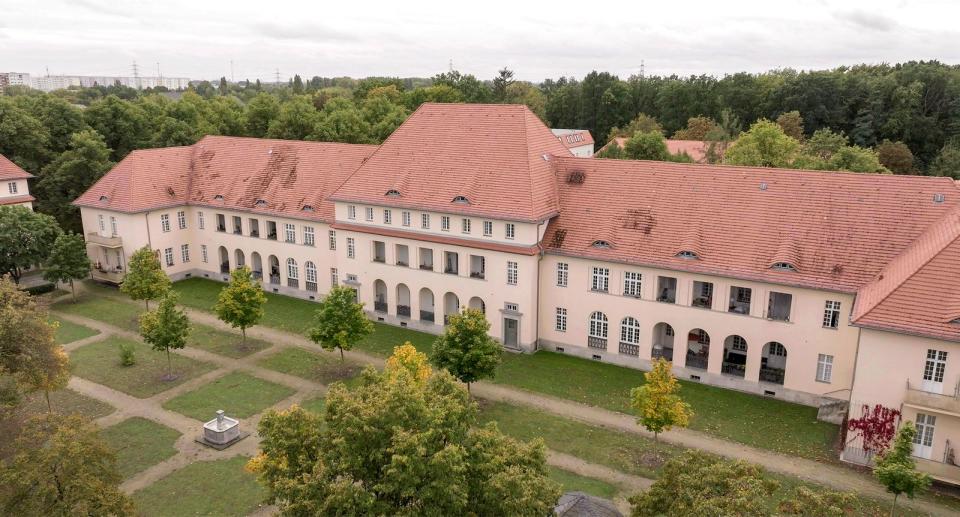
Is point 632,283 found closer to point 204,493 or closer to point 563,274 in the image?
point 563,274

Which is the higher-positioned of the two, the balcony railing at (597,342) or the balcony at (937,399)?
the balcony at (937,399)

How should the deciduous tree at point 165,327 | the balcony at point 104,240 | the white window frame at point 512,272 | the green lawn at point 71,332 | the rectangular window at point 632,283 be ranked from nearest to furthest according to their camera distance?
the deciduous tree at point 165,327 < the rectangular window at point 632,283 < the white window frame at point 512,272 < the green lawn at point 71,332 < the balcony at point 104,240

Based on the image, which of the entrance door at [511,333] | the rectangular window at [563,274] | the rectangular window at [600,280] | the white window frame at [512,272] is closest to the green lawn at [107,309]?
the entrance door at [511,333]

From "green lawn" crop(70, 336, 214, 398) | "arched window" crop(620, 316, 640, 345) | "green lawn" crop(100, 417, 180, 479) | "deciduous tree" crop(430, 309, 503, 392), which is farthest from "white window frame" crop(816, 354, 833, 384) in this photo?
"green lawn" crop(70, 336, 214, 398)

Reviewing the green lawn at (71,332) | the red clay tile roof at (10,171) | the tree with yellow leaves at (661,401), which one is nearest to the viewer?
the tree with yellow leaves at (661,401)

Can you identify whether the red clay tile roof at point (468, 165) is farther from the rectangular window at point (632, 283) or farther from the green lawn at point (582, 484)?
the green lawn at point (582, 484)

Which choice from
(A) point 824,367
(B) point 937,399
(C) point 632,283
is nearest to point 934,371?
(B) point 937,399

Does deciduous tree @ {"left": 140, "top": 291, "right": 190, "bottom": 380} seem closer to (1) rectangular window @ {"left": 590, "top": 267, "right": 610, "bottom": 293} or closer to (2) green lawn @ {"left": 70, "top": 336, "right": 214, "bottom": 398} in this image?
(2) green lawn @ {"left": 70, "top": 336, "right": 214, "bottom": 398}
